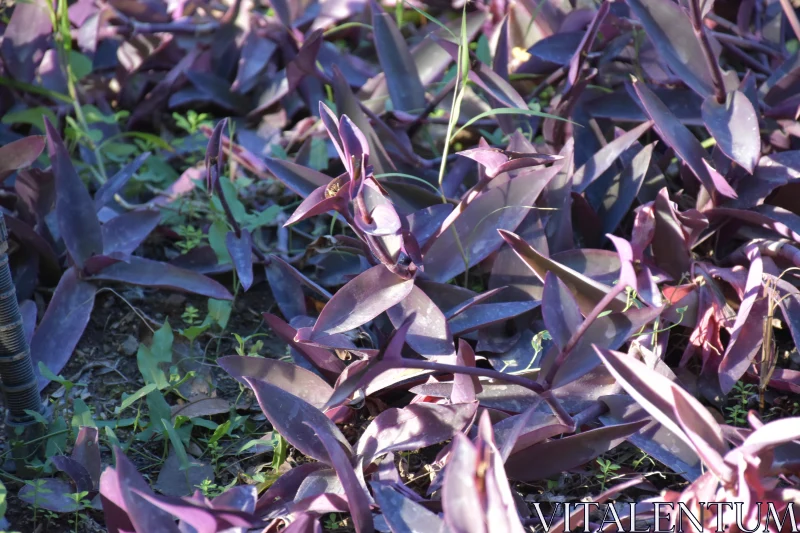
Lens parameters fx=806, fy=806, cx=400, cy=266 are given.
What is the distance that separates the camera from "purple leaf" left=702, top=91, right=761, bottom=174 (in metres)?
1.22

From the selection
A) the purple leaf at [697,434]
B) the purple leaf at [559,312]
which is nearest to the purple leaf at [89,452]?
the purple leaf at [559,312]

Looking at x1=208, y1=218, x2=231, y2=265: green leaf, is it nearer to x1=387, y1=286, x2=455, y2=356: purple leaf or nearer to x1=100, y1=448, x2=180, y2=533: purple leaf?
x1=387, y1=286, x2=455, y2=356: purple leaf

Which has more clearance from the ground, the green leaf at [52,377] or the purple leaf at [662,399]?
the purple leaf at [662,399]

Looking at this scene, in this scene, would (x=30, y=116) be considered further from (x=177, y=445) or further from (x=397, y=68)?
(x=177, y=445)

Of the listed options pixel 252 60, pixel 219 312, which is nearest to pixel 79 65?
pixel 252 60

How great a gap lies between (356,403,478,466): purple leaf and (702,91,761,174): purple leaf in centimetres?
57

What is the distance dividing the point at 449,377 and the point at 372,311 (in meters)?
0.16

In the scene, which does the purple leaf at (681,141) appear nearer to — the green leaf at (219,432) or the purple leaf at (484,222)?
the purple leaf at (484,222)

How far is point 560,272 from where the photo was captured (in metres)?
1.15

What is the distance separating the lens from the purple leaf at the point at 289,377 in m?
1.11

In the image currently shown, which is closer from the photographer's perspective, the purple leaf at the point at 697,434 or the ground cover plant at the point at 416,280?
the purple leaf at the point at 697,434

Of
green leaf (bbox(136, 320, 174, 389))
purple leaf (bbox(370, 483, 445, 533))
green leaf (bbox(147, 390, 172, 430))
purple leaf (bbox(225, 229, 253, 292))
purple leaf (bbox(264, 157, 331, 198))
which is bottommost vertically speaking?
green leaf (bbox(147, 390, 172, 430))

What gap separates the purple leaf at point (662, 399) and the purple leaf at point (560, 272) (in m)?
0.22

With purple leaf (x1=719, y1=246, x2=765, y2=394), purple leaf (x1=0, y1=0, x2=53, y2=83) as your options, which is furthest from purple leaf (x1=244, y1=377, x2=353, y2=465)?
purple leaf (x1=0, y1=0, x2=53, y2=83)
